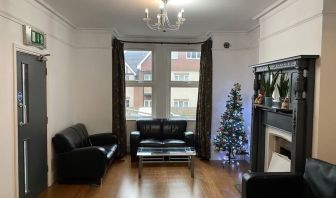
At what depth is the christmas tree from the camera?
539cm

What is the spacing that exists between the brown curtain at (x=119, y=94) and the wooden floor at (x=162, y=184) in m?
0.78

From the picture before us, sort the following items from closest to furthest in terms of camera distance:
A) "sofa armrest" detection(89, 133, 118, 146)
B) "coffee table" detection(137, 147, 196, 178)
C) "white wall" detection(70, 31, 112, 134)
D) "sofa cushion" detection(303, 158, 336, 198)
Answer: "sofa cushion" detection(303, 158, 336, 198), "coffee table" detection(137, 147, 196, 178), "sofa armrest" detection(89, 133, 118, 146), "white wall" detection(70, 31, 112, 134)

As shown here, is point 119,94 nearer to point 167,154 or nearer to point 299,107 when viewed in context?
point 167,154

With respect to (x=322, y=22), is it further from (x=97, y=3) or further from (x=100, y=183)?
(x=100, y=183)

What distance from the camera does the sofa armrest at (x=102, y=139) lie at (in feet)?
18.1

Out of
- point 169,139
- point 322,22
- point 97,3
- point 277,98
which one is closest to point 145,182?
point 169,139

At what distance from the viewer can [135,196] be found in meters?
3.94

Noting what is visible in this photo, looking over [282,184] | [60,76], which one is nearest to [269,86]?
[282,184]

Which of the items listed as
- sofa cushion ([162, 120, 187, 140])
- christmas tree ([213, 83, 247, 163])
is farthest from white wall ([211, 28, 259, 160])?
sofa cushion ([162, 120, 187, 140])

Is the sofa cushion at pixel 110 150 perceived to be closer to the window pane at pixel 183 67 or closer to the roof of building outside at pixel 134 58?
the roof of building outside at pixel 134 58

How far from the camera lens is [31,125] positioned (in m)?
3.68

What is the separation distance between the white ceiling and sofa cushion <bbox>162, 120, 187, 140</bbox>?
6.71ft

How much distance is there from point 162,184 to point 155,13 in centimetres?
277

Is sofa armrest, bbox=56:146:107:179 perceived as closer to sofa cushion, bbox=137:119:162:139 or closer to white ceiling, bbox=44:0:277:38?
sofa cushion, bbox=137:119:162:139
